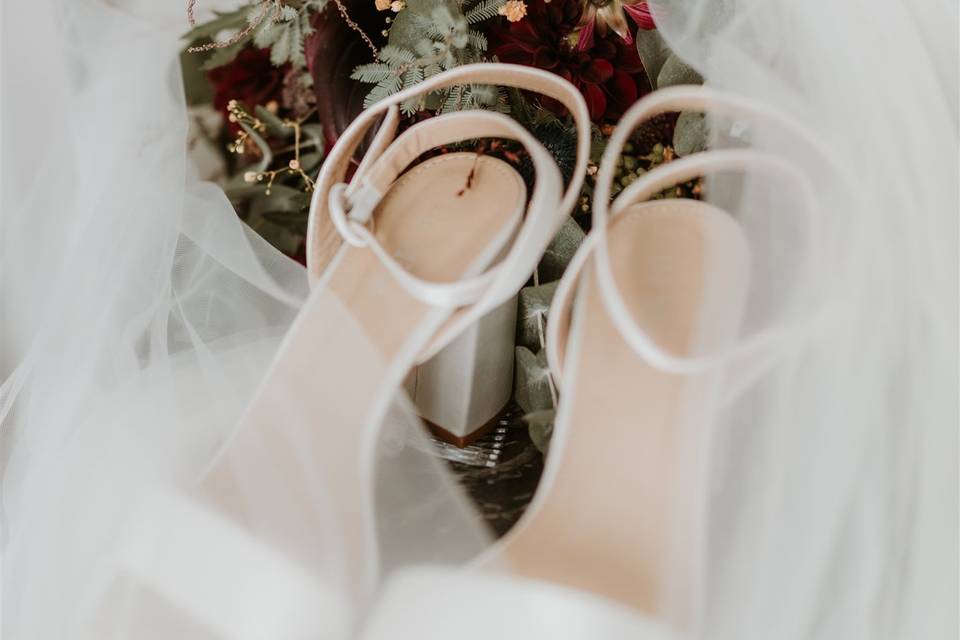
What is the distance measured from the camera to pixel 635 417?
0.59 m

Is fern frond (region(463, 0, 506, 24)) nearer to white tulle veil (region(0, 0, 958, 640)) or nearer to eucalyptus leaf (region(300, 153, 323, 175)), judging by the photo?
white tulle veil (region(0, 0, 958, 640))

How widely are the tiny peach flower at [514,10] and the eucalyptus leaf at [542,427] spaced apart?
339 mm

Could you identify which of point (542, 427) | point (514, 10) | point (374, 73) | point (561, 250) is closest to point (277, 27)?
point (374, 73)

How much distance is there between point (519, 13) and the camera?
0.63m

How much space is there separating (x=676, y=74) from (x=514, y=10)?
0.15m

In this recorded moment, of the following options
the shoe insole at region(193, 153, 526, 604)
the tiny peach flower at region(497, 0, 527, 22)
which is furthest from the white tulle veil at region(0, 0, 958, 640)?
the tiny peach flower at region(497, 0, 527, 22)

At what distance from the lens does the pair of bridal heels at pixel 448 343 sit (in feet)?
1.61

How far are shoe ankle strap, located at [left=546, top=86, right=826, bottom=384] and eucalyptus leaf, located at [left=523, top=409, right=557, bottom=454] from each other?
84mm

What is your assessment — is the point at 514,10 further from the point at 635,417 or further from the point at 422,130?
the point at 635,417

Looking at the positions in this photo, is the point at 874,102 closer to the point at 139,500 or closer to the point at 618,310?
the point at 618,310

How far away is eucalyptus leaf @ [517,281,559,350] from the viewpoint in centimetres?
66

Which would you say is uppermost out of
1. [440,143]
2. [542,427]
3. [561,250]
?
[440,143]

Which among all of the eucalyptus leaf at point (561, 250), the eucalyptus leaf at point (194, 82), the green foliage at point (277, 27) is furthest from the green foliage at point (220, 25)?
the eucalyptus leaf at point (561, 250)

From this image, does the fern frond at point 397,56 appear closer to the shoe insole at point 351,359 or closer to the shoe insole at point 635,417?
the shoe insole at point 351,359
